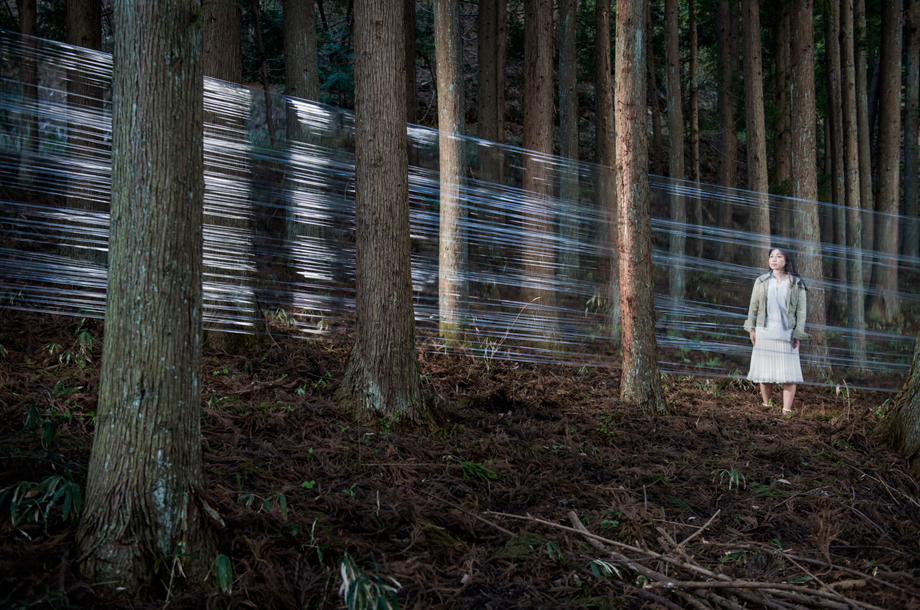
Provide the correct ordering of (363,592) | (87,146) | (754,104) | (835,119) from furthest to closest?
(835,119)
(754,104)
(87,146)
(363,592)

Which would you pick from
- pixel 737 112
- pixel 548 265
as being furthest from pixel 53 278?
pixel 737 112

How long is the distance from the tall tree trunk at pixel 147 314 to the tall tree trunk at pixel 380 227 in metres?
1.99

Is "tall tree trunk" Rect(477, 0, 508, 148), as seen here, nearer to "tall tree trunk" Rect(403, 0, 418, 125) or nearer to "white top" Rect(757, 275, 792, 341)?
"tall tree trunk" Rect(403, 0, 418, 125)

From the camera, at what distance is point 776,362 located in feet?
20.0

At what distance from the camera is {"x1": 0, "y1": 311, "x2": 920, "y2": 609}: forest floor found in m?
2.35

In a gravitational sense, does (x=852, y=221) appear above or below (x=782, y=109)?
Answer: below

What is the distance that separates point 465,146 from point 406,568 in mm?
4486

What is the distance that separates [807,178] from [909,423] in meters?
4.06

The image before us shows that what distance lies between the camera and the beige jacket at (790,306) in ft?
19.6

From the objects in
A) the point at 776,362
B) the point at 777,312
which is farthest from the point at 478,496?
the point at 777,312

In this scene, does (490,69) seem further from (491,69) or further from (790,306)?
(790,306)

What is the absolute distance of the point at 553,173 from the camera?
6449 mm

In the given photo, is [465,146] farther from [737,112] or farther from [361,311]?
[737,112]

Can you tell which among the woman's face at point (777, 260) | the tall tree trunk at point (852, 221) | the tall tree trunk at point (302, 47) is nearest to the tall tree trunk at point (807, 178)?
the tall tree trunk at point (852, 221)
